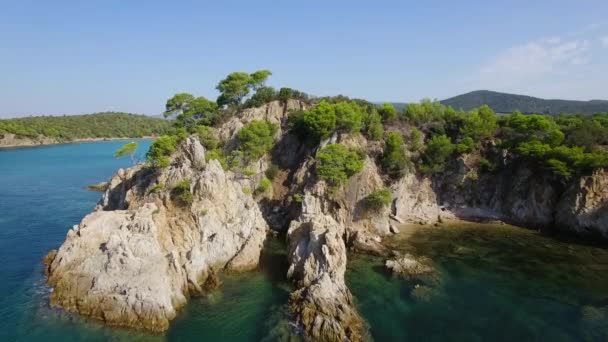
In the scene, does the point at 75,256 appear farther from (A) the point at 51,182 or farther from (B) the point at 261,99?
A: (A) the point at 51,182

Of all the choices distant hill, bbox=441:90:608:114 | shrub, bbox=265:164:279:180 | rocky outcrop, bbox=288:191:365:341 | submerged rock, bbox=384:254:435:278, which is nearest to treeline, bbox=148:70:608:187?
shrub, bbox=265:164:279:180

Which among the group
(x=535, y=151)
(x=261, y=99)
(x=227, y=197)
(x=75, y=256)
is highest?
(x=261, y=99)

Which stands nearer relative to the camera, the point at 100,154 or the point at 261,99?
the point at 261,99

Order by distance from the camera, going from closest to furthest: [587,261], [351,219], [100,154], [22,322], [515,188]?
[22,322] → [587,261] → [351,219] → [515,188] → [100,154]

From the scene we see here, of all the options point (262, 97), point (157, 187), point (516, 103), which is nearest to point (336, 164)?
point (262, 97)

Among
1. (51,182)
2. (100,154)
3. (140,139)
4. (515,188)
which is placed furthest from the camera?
(140,139)

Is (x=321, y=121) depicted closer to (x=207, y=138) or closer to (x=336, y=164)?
(x=336, y=164)

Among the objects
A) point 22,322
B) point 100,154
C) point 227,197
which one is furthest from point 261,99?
point 100,154
